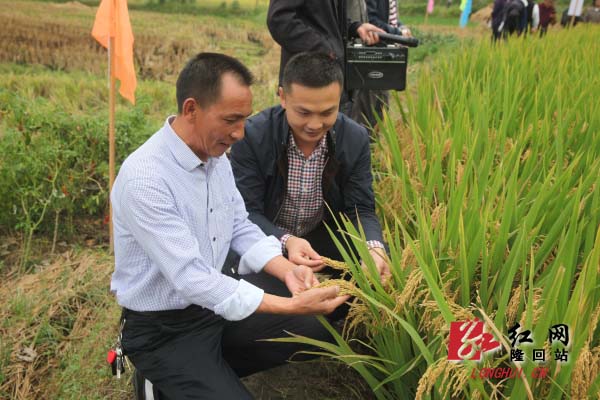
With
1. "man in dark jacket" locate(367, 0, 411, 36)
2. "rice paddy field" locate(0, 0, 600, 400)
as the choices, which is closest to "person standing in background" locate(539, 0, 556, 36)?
"rice paddy field" locate(0, 0, 600, 400)

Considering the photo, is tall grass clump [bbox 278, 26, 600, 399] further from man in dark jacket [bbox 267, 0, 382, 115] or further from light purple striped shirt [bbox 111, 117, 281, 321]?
man in dark jacket [bbox 267, 0, 382, 115]

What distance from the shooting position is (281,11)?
263 centimetres

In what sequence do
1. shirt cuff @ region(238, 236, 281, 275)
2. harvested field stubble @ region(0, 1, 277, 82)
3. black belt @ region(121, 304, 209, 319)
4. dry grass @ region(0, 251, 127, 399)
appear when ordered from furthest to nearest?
harvested field stubble @ region(0, 1, 277, 82) < dry grass @ region(0, 251, 127, 399) < shirt cuff @ region(238, 236, 281, 275) < black belt @ region(121, 304, 209, 319)

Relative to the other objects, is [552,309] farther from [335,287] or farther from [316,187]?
[316,187]

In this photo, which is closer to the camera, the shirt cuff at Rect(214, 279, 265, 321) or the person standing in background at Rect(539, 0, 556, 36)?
the shirt cuff at Rect(214, 279, 265, 321)

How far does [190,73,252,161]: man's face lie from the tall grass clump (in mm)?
420

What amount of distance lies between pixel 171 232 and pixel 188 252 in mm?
68

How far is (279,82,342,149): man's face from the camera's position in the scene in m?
1.77

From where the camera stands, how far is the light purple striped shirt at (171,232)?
4.53ft

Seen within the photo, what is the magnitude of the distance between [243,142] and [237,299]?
2.42ft

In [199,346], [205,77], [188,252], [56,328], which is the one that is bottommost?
[56,328]

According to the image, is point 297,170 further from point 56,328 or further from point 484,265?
point 56,328

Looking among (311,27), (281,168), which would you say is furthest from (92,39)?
(281,168)

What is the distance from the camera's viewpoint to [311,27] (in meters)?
2.70
